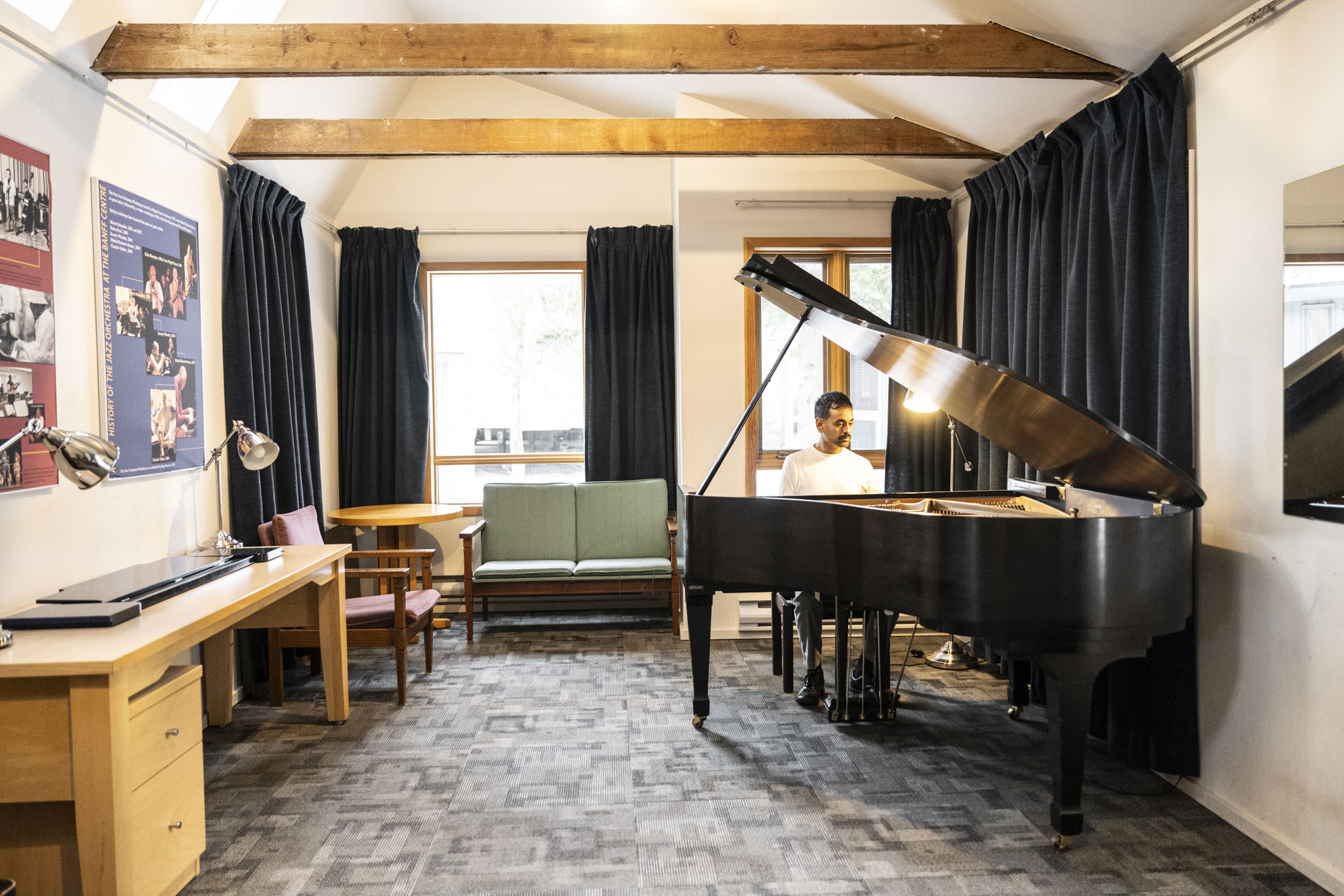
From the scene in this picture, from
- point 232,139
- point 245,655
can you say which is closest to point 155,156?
point 232,139

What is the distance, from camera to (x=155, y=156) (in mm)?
3322

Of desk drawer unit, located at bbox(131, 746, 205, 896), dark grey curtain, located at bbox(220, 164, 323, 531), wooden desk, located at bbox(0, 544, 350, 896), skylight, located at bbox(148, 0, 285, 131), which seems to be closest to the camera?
wooden desk, located at bbox(0, 544, 350, 896)

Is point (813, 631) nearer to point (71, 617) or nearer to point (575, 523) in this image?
point (575, 523)

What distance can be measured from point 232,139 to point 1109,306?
13.1 feet

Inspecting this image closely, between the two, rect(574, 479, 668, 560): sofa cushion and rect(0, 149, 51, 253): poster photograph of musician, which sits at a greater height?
rect(0, 149, 51, 253): poster photograph of musician

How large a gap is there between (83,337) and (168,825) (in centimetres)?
171

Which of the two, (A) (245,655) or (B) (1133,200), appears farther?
(A) (245,655)

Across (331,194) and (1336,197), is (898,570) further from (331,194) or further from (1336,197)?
(331,194)

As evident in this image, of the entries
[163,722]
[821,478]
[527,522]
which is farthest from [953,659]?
[163,722]

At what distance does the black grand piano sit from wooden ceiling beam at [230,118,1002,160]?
164 centimetres

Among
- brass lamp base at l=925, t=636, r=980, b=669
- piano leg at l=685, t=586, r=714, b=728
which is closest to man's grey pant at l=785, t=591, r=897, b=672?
piano leg at l=685, t=586, r=714, b=728

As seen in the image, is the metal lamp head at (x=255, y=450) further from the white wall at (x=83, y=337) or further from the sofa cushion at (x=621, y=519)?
the sofa cushion at (x=621, y=519)

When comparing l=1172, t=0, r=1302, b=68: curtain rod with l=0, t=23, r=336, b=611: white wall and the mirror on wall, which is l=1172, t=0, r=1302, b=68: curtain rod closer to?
the mirror on wall

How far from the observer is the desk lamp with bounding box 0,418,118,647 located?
6.84 ft
